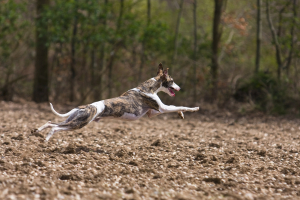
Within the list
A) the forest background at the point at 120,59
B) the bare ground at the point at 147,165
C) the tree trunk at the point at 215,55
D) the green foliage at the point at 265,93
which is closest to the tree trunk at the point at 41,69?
the forest background at the point at 120,59

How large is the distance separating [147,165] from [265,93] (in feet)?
26.1

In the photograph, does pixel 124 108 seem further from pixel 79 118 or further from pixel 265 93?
pixel 265 93

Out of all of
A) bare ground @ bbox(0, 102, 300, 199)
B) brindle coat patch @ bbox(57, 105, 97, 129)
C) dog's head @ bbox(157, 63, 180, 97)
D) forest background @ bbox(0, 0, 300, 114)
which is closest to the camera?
bare ground @ bbox(0, 102, 300, 199)

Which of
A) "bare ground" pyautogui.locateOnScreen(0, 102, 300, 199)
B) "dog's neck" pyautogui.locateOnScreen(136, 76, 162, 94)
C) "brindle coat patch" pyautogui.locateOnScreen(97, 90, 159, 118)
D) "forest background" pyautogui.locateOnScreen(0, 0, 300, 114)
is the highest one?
"forest background" pyautogui.locateOnScreen(0, 0, 300, 114)

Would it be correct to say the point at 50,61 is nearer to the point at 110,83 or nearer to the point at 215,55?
the point at 110,83

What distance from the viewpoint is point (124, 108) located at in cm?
547

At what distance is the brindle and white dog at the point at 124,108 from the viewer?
505 cm

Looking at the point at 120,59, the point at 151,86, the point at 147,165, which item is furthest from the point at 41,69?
the point at 147,165

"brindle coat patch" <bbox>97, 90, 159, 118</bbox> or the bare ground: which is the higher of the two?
"brindle coat patch" <bbox>97, 90, 159, 118</bbox>

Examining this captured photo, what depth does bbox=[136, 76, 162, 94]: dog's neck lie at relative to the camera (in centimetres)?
583

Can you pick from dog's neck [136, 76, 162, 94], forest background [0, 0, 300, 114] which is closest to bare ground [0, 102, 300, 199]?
dog's neck [136, 76, 162, 94]

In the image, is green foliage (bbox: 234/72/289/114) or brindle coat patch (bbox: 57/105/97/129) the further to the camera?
green foliage (bbox: 234/72/289/114)

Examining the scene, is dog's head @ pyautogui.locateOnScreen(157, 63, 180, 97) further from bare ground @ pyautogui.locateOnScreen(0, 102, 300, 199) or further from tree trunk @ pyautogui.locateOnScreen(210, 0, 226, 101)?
tree trunk @ pyautogui.locateOnScreen(210, 0, 226, 101)

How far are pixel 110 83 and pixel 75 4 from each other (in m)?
3.19
